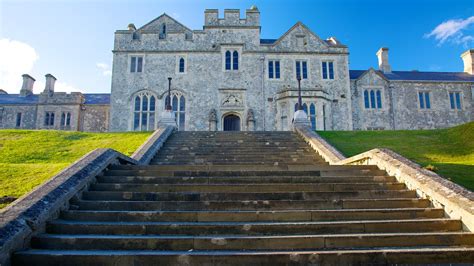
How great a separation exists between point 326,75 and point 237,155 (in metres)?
18.3

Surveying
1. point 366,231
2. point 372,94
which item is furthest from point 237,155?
point 372,94

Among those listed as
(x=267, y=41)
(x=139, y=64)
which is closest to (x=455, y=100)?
(x=267, y=41)

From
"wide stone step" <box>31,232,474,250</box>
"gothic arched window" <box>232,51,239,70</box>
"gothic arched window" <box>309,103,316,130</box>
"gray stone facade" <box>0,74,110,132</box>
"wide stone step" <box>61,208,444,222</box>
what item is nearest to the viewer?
"wide stone step" <box>31,232,474,250</box>

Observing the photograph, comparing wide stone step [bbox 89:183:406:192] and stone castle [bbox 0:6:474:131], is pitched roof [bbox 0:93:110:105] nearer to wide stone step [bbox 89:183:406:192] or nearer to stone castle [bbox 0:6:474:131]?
stone castle [bbox 0:6:474:131]

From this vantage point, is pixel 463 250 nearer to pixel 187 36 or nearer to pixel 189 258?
pixel 189 258

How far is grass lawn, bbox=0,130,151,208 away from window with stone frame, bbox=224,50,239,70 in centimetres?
1191

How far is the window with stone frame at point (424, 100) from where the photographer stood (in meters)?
31.8

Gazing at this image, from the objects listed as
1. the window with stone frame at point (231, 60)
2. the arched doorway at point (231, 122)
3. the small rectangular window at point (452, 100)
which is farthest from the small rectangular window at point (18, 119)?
the small rectangular window at point (452, 100)

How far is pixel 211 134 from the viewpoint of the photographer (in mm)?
17688

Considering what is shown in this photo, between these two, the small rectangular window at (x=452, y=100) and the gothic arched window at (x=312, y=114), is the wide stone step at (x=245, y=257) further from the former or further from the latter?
the small rectangular window at (x=452, y=100)

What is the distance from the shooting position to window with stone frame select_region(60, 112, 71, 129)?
35.4 metres

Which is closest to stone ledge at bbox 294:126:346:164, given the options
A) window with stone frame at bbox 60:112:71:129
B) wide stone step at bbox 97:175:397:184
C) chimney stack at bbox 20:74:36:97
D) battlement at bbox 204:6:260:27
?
wide stone step at bbox 97:175:397:184

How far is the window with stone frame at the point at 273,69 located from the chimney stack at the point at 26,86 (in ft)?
96.3

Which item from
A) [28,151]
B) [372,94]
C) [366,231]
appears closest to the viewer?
[366,231]
